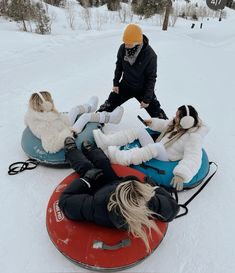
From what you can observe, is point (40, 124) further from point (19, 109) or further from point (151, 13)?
point (151, 13)

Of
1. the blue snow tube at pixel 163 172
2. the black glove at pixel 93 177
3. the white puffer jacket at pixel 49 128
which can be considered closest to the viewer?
the black glove at pixel 93 177

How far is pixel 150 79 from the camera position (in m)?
3.32

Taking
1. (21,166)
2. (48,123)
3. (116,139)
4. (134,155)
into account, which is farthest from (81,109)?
(134,155)

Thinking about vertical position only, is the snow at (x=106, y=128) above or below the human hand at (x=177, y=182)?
below

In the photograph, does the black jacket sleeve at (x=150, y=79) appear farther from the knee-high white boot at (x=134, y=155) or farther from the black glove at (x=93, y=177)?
the black glove at (x=93, y=177)

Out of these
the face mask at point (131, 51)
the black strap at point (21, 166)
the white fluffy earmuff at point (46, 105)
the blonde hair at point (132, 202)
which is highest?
the face mask at point (131, 51)

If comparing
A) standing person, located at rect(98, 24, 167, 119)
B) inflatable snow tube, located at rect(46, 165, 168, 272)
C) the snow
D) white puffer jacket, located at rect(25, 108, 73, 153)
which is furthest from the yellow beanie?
inflatable snow tube, located at rect(46, 165, 168, 272)

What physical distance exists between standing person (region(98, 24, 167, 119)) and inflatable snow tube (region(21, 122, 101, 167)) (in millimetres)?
711

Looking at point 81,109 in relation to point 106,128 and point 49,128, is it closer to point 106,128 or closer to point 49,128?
point 106,128

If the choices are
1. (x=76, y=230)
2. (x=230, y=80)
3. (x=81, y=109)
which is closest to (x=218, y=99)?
(x=230, y=80)

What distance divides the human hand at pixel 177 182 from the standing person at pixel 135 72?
1139 millimetres

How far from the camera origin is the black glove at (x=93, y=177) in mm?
2261

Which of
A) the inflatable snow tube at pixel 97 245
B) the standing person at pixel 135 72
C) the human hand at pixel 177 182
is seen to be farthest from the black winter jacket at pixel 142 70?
the inflatable snow tube at pixel 97 245

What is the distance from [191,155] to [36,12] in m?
8.83
